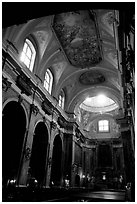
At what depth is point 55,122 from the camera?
12.5 m

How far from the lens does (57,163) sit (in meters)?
12.9

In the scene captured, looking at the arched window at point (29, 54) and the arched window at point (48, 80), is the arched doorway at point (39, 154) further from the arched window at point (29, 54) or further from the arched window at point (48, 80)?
the arched window at point (29, 54)

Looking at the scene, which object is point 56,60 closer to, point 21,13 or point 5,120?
point 5,120

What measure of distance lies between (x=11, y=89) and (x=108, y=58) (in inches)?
296

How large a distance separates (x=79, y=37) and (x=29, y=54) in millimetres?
3517

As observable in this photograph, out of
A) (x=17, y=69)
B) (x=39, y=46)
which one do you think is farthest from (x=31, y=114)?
(x=39, y=46)

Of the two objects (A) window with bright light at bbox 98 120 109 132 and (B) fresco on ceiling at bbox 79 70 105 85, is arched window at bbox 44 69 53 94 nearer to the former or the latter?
(B) fresco on ceiling at bbox 79 70 105 85

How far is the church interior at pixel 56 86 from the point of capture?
16.3 feet

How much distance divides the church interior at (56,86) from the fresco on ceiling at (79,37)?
2.0 inches

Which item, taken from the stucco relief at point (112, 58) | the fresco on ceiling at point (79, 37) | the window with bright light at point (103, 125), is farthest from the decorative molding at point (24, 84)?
the window with bright light at point (103, 125)

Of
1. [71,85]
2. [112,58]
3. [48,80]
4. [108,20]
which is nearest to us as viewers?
[108,20]

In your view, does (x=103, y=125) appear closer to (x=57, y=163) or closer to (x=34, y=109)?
(x=57, y=163)

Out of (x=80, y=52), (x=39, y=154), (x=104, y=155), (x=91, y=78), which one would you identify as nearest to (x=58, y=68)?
(x=80, y=52)

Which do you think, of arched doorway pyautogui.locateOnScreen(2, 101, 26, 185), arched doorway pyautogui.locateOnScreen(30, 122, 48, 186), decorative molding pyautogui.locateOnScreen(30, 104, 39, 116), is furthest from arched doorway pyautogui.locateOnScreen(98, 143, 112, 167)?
arched doorway pyautogui.locateOnScreen(2, 101, 26, 185)
